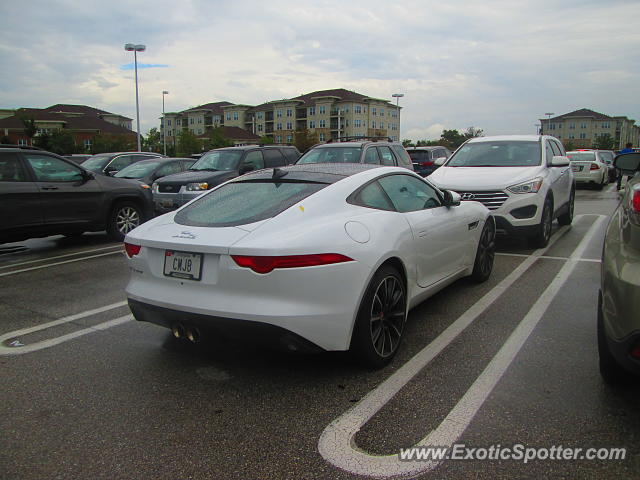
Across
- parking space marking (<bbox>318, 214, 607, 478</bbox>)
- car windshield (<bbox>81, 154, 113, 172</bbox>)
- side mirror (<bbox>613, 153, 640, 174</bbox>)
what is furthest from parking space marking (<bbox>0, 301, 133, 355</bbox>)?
car windshield (<bbox>81, 154, 113, 172</bbox>)

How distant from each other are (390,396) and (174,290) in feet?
5.08

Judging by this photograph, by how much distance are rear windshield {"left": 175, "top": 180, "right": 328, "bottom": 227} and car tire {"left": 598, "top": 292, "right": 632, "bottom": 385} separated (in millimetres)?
2047

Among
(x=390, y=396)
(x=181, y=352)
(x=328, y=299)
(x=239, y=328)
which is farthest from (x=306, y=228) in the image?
(x=181, y=352)

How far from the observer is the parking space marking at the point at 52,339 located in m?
4.32

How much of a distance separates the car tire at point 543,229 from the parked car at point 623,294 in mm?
5195

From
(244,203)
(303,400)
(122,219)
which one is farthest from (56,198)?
(303,400)

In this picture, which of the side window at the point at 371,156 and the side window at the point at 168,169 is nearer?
the side window at the point at 371,156

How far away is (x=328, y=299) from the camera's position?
3375mm

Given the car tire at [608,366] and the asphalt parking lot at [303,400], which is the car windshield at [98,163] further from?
the car tire at [608,366]

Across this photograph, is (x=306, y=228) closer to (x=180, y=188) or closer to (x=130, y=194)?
(x=130, y=194)

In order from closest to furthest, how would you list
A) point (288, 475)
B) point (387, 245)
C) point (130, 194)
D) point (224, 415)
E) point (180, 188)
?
point (288, 475) < point (224, 415) < point (387, 245) < point (130, 194) < point (180, 188)

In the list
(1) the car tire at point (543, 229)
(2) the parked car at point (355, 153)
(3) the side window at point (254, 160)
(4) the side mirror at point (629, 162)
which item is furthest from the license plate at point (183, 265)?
(3) the side window at point (254, 160)

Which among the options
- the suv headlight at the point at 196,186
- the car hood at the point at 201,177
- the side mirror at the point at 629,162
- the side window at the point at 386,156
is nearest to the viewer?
the side mirror at the point at 629,162

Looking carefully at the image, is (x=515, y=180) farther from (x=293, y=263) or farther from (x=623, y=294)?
(x=293, y=263)
